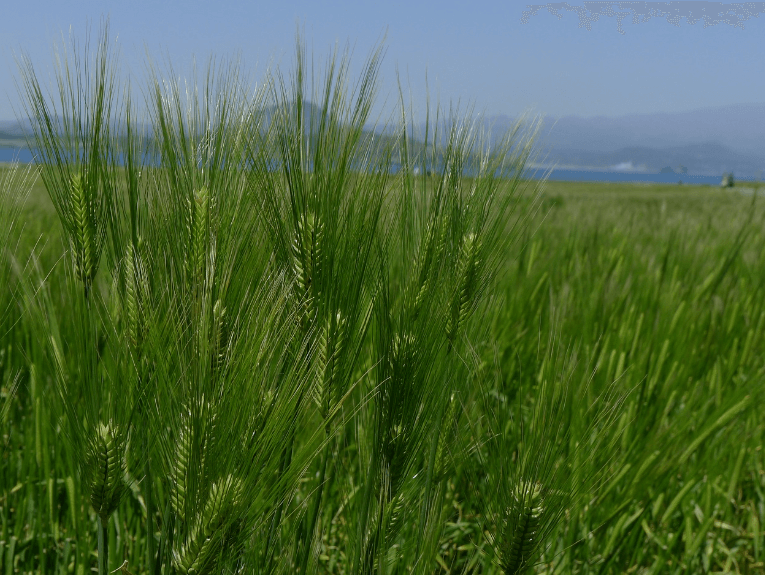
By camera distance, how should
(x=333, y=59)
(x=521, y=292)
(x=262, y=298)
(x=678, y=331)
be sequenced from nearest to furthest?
(x=262, y=298)
(x=333, y=59)
(x=678, y=331)
(x=521, y=292)

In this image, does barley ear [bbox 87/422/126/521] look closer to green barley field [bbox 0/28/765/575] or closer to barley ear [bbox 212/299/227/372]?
green barley field [bbox 0/28/765/575]

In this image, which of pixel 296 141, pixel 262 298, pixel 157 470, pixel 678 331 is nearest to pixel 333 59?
pixel 296 141

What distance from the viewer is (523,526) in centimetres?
61

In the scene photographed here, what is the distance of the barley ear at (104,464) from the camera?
0.55 meters

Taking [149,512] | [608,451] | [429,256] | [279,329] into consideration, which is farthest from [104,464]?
[608,451]

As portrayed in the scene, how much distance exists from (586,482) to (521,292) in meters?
1.31

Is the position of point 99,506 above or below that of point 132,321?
below

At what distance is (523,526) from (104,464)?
40 centimetres

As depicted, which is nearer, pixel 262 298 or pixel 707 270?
pixel 262 298

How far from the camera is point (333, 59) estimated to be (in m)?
0.62

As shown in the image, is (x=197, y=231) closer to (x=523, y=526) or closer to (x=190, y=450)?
(x=190, y=450)

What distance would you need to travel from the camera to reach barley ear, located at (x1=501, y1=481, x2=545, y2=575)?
607mm

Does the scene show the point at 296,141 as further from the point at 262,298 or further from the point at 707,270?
the point at 707,270

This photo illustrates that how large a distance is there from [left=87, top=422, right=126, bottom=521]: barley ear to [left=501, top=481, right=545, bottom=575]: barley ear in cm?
38
